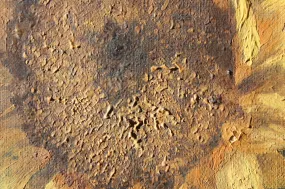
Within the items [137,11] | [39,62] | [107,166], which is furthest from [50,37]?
[107,166]

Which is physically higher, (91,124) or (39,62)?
(39,62)

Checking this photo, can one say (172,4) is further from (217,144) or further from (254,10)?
(217,144)

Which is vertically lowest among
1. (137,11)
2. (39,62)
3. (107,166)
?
(107,166)

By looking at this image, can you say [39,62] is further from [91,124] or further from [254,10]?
[254,10]

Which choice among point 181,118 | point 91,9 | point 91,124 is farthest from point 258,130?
point 91,9

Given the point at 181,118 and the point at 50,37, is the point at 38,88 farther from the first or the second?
the point at 181,118

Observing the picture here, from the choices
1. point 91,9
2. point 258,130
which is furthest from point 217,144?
point 91,9

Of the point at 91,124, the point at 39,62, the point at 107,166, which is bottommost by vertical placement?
the point at 107,166

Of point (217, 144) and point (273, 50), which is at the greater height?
point (273, 50)
